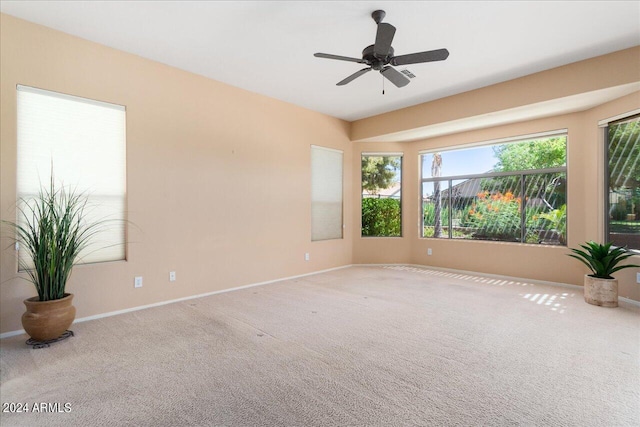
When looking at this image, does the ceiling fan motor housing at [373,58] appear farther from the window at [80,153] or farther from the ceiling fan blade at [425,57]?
the window at [80,153]

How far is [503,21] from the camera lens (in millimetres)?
3035

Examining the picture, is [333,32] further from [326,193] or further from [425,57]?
[326,193]

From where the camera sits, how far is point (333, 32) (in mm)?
3225

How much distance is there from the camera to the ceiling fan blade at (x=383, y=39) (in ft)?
8.28

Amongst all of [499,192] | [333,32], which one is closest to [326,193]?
[499,192]

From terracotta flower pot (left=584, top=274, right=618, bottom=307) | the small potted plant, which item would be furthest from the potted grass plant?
terracotta flower pot (left=584, top=274, right=618, bottom=307)

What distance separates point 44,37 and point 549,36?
517 cm

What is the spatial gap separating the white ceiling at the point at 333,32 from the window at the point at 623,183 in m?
1.24

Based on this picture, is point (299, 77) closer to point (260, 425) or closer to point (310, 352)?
point (310, 352)

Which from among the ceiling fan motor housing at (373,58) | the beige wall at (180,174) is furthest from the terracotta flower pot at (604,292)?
the beige wall at (180,174)

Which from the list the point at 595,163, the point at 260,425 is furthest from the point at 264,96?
the point at 595,163

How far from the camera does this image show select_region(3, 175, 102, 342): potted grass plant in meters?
2.70

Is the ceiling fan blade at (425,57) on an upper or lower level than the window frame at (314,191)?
upper

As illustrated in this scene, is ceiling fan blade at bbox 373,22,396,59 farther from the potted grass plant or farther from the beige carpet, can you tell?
the potted grass plant
